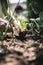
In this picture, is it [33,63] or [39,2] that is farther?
[39,2]

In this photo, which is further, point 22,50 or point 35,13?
point 35,13

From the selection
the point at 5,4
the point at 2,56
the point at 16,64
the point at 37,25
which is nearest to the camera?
the point at 16,64

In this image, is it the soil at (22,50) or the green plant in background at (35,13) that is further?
the green plant in background at (35,13)

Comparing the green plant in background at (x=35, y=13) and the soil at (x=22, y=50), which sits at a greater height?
the green plant in background at (x=35, y=13)

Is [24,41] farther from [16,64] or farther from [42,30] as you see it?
[16,64]

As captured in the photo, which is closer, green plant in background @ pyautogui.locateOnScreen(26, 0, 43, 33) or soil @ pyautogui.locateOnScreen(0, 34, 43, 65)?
soil @ pyautogui.locateOnScreen(0, 34, 43, 65)

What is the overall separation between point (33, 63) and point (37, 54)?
265 millimetres

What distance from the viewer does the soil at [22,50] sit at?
229 centimetres

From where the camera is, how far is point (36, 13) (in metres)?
4.21

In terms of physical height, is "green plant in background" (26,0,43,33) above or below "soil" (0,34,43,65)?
above

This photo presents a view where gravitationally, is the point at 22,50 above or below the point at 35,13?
below

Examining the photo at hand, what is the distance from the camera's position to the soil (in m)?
2.29

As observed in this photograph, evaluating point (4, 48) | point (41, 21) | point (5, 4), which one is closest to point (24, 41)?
point (4, 48)

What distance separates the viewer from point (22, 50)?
2.65 meters
